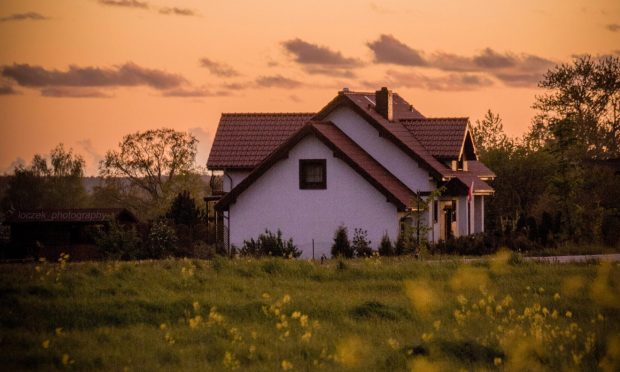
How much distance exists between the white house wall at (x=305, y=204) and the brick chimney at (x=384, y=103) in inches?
283

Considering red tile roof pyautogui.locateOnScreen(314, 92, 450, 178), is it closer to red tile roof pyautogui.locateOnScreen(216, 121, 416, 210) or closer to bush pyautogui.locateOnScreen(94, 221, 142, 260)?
red tile roof pyautogui.locateOnScreen(216, 121, 416, 210)

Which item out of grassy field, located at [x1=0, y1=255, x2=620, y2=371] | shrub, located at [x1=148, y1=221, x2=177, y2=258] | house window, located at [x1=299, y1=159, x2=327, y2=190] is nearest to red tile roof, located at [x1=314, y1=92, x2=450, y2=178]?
house window, located at [x1=299, y1=159, x2=327, y2=190]

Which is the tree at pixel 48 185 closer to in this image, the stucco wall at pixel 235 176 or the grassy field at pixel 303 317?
the stucco wall at pixel 235 176

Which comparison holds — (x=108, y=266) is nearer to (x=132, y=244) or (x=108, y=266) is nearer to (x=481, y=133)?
(x=132, y=244)

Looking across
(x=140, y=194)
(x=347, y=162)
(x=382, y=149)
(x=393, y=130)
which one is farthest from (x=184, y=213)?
(x=140, y=194)

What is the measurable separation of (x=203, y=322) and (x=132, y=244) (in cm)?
2417

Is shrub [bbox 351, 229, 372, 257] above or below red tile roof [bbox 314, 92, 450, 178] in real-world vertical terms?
below

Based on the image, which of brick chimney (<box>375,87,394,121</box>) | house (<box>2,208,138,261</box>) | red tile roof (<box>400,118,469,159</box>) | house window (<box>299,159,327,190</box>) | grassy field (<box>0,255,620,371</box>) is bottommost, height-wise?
grassy field (<box>0,255,620,371</box>)

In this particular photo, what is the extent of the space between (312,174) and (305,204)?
1.35 m

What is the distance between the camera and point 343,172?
46.9 metres

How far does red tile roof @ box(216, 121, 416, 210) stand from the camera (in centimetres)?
4588

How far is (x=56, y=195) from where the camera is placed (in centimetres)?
11862

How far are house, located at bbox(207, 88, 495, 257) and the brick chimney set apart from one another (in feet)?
0.18

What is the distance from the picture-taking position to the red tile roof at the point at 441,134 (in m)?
51.8
